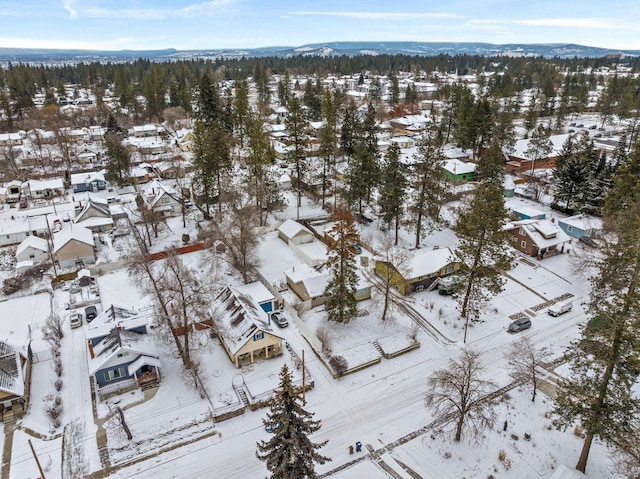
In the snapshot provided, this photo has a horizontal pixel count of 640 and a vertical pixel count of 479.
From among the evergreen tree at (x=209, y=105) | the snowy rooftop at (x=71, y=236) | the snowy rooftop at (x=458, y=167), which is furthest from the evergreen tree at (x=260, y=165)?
the snowy rooftop at (x=458, y=167)

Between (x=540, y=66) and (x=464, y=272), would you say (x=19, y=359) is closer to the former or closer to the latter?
(x=464, y=272)

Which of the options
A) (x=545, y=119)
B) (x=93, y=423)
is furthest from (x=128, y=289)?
(x=545, y=119)

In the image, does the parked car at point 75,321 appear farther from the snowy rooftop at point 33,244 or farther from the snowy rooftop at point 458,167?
the snowy rooftop at point 458,167

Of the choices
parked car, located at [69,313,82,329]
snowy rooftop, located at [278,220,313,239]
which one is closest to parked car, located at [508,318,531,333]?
snowy rooftop, located at [278,220,313,239]

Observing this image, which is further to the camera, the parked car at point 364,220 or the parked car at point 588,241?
the parked car at point 364,220

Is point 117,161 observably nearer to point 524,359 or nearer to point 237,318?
point 237,318

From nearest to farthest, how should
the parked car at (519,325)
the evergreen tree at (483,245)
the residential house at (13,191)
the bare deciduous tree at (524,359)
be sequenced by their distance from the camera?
1. the bare deciduous tree at (524,359)
2. the evergreen tree at (483,245)
3. the parked car at (519,325)
4. the residential house at (13,191)
